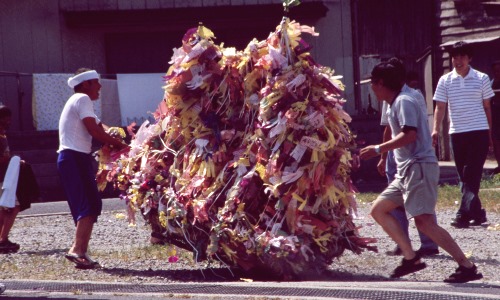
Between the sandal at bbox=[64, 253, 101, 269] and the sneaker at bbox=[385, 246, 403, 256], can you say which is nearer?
the sandal at bbox=[64, 253, 101, 269]

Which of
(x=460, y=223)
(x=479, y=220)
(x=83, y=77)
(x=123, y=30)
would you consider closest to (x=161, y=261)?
→ (x=83, y=77)

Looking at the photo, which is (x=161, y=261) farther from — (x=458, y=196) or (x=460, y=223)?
(x=458, y=196)

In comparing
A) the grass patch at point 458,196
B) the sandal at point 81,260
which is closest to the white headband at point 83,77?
the sandal at point 81,260

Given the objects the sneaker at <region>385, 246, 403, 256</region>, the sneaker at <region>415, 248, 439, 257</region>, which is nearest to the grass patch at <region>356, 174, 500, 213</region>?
the sneaker at <region>385, 246, 403, 256</region>

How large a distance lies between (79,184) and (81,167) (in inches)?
6.2

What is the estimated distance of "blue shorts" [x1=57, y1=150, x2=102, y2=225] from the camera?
988cm

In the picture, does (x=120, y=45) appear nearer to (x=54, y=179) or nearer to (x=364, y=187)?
(x=54, y=179)

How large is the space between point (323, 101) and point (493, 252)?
250cm

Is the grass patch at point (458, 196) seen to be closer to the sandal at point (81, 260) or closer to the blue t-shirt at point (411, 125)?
the blue t-shirt at point (411, 125)

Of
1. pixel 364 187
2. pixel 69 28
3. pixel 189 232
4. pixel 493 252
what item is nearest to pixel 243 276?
pixel 189 232

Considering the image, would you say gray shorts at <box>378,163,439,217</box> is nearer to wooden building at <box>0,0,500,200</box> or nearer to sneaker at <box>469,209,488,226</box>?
sneaker at <box>469,209,488,226</box>

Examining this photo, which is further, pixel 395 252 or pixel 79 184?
pixel 395 252

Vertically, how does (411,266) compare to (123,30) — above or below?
below

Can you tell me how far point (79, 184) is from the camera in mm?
9867
